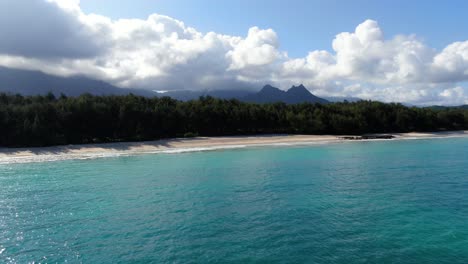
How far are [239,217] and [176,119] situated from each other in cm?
6294

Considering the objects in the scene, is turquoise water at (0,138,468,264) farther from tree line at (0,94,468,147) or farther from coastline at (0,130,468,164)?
tree line at (0,94,468,147)

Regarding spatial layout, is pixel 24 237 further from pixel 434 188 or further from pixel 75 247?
pixel 434 188

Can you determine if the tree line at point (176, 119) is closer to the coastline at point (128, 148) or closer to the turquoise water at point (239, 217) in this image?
the coastline at point (128, 148)

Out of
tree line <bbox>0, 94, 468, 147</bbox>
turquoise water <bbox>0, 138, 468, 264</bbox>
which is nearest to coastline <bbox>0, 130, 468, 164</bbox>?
tree line <bbox>0, 94, 468, 147</bbox>

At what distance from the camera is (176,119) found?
3098 inches

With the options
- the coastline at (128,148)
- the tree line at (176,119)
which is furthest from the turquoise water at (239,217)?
the tree line at (176,119)

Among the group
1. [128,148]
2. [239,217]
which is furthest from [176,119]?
[239,217]

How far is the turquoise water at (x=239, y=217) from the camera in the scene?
13.1m

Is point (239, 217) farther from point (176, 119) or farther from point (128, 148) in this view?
point (176, 119)

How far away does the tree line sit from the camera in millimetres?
62594

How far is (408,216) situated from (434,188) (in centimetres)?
861

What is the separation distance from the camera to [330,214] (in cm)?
1795

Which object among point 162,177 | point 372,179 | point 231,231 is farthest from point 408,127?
point 231,231

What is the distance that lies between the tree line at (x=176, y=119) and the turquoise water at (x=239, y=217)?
3344cm
